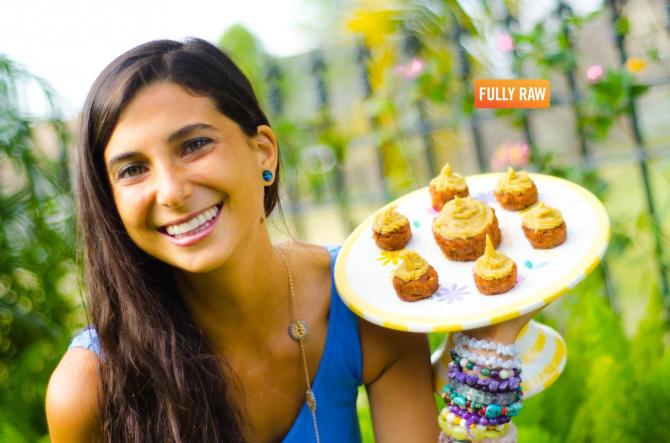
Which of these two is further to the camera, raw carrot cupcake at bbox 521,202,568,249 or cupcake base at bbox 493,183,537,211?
cupcake base at bbox 493,183,537,211

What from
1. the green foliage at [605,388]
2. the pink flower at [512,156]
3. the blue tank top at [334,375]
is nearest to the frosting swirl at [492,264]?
the blue tank top at [334,375]

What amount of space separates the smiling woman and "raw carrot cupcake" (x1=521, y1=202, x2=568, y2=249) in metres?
0.45

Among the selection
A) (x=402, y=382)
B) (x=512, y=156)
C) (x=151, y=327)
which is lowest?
(x=512, y=156)

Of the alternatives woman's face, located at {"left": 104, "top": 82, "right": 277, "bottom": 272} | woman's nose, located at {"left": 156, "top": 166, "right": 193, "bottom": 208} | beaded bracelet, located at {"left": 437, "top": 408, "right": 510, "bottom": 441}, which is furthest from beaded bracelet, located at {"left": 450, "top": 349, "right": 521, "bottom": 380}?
woman's nose, located at {"left": 156, "top": 166, "right": 193, "bottom": 208}

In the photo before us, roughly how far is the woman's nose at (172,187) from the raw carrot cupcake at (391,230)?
493 mm

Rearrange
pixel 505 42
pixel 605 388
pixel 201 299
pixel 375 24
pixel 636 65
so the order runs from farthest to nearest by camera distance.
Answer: pixel 375 24 < pixel 505 42 < pixel 636 65 < pixel 605 388 < pixel 201 299

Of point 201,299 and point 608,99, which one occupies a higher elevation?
point 201,299

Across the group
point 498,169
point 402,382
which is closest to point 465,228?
point 402,382

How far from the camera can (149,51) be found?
5.27 ft

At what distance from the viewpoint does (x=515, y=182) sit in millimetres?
1738

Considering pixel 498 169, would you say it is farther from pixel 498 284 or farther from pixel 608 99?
pixel 498 284

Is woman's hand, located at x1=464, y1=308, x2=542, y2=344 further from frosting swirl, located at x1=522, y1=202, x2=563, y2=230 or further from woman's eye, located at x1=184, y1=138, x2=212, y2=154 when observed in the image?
woman's eye, located at x1=184, y1=138, x2=212, y2=154

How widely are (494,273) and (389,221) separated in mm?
345

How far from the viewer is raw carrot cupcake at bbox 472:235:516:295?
1.48 m
